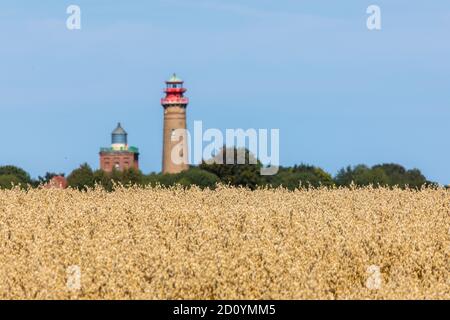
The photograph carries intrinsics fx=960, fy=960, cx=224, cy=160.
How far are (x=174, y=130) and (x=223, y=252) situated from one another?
12677 centimetres

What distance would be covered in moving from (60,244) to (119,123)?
154008 millimetres

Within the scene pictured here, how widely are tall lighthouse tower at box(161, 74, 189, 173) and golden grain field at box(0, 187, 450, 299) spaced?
115857 millimetres

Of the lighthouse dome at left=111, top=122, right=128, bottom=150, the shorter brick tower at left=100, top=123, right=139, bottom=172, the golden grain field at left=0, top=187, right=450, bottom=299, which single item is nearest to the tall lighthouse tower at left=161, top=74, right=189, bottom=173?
the shorter brick tower at left=100, top=123, right=139, bottom=172

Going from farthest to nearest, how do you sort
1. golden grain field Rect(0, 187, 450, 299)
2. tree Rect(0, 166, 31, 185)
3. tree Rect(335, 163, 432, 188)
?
1. tree Rect(0, 166, 31, 185)
2. tree Rect(335, 163, 432, 188)
3. golden grain field Rect(0, 187, 450, 299)

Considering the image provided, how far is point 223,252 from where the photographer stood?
13820 millimetres

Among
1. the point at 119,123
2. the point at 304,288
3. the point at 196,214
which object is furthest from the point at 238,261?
the point at 119,123

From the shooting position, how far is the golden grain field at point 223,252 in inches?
480

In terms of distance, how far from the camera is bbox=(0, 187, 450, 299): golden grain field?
1220cm

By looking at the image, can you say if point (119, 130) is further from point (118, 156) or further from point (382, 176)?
point (382, 176)

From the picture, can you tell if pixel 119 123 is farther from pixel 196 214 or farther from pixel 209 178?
pixel 196 214

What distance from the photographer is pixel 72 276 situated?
41.3 ft

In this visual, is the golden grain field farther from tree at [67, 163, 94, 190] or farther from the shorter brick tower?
the shorter brick tower

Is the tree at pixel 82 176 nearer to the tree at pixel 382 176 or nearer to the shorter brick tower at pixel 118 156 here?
the tree at pixel 382 176

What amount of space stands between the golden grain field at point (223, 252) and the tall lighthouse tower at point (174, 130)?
380 ft
